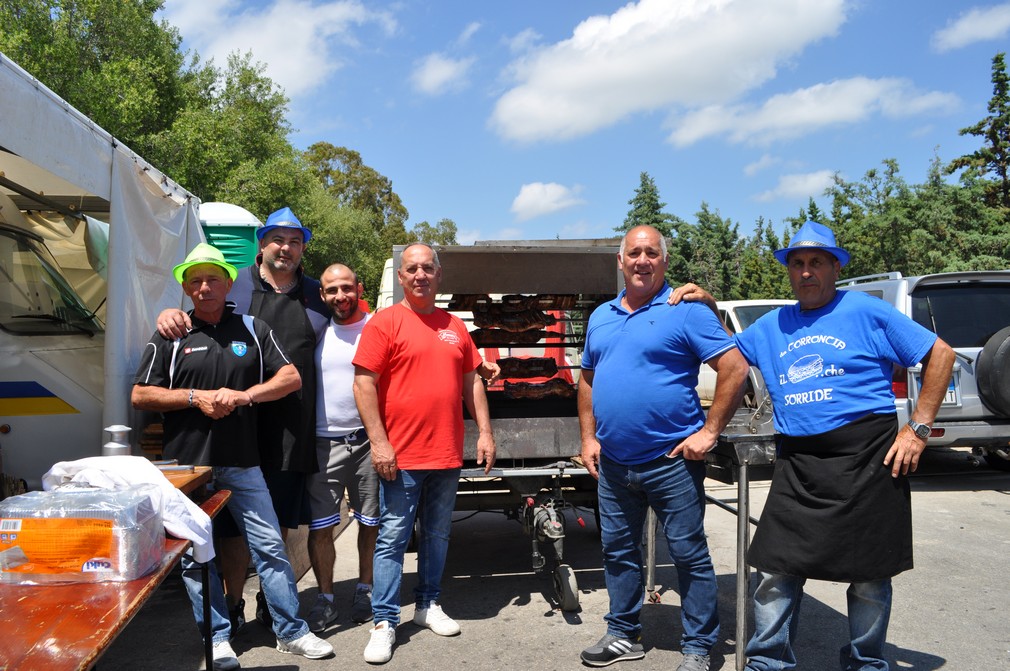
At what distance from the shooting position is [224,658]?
13.4ft

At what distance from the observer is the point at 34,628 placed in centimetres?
229

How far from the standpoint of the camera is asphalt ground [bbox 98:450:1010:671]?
4.27m

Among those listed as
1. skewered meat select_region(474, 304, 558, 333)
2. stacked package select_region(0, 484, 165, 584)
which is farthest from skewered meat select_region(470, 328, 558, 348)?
stacked package select_region(0, 484, 165, 584)

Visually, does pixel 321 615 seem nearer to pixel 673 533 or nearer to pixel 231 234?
pixel 673 533

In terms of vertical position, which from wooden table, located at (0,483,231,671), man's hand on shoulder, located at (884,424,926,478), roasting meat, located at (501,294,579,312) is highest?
roasting meat, located at (501,294,579,312)

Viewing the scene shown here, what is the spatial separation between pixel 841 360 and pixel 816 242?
1.73 feet

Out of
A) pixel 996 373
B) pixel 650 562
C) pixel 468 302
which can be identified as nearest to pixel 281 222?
pixel 468 302

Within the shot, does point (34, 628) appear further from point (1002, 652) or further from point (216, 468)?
point (1002, 652)

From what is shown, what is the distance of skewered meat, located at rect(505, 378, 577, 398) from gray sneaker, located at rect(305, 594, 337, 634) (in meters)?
2.09

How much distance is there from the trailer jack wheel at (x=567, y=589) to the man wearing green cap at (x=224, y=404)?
1432 mm

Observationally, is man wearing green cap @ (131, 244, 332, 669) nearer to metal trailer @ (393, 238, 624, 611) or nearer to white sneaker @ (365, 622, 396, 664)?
white sneaker @ (365, 622, 396, 664)

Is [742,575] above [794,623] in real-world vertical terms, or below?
above

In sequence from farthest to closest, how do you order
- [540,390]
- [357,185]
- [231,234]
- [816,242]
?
[357,185]
[231,234]
[540,390]
[816,242]

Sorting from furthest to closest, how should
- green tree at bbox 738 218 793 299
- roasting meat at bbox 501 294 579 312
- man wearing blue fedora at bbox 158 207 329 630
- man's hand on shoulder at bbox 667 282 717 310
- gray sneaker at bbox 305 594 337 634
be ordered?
green tree at bbox 738 218 793 299, roasting meat at bbox 501 294 579 312, gray sneaker at bbox 305 594 337 634, man wearing blue fedora at bbox 158 207 329 630, man's hand on shoulder at bbox 667 282 717 310
